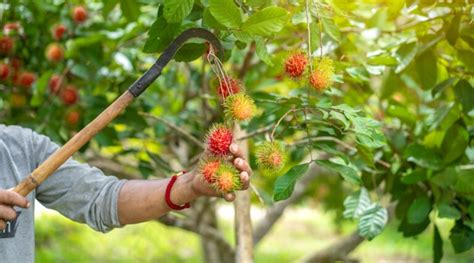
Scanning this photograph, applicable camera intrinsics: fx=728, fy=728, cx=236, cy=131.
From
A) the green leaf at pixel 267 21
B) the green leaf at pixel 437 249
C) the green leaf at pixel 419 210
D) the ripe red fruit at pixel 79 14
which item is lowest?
the green leaf at pixel 437 249

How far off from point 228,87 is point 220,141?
0.08 metres

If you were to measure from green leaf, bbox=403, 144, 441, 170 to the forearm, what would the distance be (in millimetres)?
592

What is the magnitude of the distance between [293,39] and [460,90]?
44 centimetres

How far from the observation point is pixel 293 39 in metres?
1.80

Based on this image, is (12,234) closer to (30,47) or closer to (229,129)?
(229,129)

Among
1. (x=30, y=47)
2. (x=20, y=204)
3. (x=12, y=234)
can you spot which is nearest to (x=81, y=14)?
(x=30, y=47)

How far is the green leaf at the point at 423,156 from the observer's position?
1.60 meters

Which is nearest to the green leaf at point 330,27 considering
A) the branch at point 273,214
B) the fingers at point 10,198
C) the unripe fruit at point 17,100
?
the fingers at point 10,198

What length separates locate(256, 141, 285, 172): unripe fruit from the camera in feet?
3.56

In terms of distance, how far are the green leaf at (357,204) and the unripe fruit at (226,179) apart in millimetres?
637

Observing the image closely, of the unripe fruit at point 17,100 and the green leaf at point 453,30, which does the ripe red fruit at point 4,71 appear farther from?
the green leaf at point 453,30

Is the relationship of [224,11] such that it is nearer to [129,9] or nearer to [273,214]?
[129,9]

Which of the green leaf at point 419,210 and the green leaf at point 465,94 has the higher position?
the green leaf at point 465,94

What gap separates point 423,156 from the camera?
1615mm
